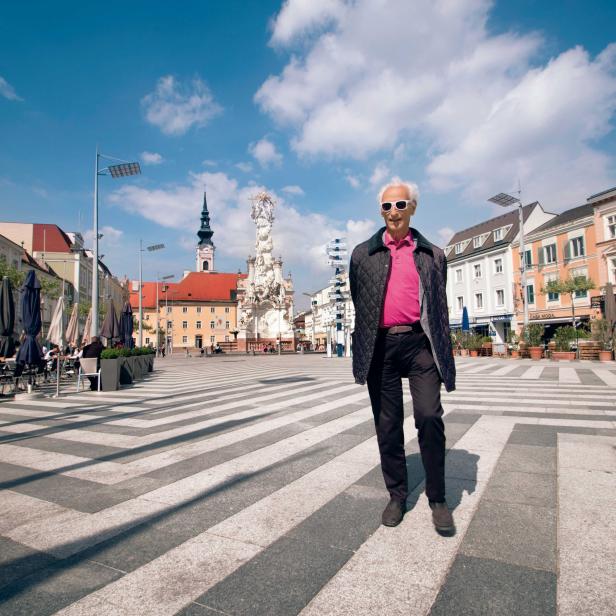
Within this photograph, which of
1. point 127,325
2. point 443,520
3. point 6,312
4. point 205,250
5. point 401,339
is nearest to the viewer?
point 443,520

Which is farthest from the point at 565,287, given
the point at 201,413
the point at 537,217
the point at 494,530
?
the point at 494,530

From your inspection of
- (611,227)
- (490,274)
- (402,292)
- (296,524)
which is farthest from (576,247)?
(296,524)

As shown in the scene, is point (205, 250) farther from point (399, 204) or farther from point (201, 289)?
point (399, 204)

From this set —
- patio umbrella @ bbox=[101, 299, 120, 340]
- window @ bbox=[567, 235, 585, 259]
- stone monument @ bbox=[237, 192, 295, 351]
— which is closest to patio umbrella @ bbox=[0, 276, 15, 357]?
patio umbrella @ bbox=[101, 299, 120, 340]

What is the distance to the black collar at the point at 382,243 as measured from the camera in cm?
292

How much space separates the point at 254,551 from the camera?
7.63 feet

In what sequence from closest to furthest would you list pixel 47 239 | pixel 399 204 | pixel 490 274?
pixel 399 204 → pixel 490 274 → pixel 47 239

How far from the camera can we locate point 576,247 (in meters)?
34.0

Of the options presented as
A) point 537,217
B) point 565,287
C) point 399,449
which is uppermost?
point 537,217

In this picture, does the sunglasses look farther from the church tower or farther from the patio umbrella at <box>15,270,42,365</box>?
the church tower

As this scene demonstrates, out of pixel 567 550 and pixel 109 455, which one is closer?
pixel 567 550

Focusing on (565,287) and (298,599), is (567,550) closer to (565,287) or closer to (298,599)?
(298,599)

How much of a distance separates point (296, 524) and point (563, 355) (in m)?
23.3

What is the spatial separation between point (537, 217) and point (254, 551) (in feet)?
153
